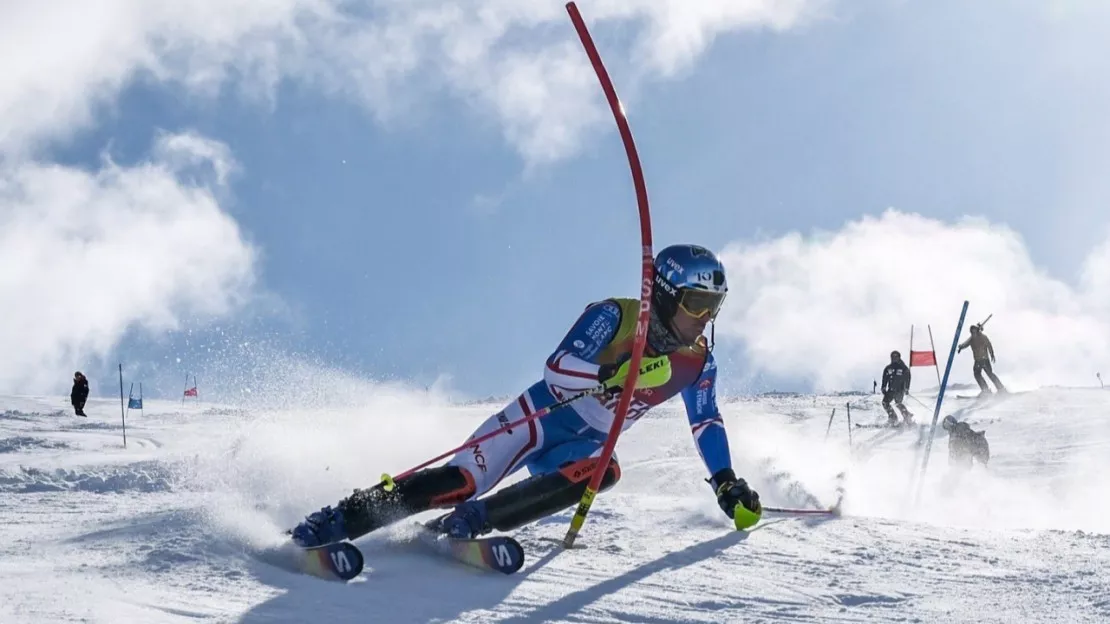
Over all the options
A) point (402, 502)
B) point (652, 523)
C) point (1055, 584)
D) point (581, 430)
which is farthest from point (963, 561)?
point (402, 502)

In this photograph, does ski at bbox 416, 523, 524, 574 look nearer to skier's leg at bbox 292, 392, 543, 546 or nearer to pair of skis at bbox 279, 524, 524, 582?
pair of skis at bbox 279, 524, 524, 582

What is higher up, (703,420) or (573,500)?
(703,420)

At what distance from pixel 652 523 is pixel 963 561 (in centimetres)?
190

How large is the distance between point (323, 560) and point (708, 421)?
3050 millimetres

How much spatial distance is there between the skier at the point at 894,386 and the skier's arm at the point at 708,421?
43.7 feet

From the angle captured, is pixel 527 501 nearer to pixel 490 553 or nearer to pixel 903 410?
pixel 490 553

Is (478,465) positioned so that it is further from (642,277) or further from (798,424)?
(798,424)

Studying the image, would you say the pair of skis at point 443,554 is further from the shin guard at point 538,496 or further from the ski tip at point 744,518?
the ski tip at point 744,518

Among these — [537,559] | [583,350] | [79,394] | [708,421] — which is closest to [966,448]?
[708,421]

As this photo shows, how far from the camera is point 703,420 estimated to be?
6.43 metres

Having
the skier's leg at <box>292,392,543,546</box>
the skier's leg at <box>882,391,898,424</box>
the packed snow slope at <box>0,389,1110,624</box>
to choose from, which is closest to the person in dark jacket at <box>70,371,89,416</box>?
the packed snow slope at <box>0,389,1110,624</box>

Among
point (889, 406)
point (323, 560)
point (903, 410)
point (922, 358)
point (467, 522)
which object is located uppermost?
point (922, 358)

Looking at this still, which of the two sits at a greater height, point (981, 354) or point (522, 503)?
Result: point (981, 354)

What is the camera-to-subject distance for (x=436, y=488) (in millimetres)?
5332
